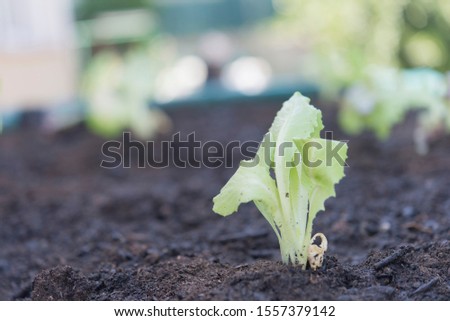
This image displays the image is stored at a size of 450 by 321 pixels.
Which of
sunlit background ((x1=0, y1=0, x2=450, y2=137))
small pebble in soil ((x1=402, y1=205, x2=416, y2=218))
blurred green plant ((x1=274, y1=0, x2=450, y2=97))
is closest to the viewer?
small pebble in soil ((x1=402, y1=205, x2=416, y2=218))

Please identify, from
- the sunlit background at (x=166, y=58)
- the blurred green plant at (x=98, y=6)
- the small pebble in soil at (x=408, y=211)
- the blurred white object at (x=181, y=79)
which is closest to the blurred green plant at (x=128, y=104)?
the sunlit background at (x=166, y=58)

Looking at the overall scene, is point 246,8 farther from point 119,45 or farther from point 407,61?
point 407,61

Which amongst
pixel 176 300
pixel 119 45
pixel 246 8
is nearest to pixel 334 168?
pixel 176 300

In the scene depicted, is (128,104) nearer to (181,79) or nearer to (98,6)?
(181,79)

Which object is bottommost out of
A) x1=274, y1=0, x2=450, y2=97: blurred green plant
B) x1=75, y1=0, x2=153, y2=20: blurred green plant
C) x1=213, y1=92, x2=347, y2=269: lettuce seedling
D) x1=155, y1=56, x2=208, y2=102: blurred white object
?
x1=213, y1=92, x2=347, y2=269: lettuce seedling

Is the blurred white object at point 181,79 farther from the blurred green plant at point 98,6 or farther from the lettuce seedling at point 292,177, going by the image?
the blurred green plant at point 98,6

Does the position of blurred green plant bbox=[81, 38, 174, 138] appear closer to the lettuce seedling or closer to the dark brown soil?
the dark brown soil

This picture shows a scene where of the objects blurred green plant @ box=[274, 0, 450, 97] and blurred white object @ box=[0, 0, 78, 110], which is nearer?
blurred green plant @ box=[274, 0, 450, 97]

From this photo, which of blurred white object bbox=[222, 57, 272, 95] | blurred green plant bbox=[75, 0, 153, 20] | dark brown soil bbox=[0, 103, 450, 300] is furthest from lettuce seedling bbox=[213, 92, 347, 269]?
blurred green plant bbox=[75, 0, 153, 20]
